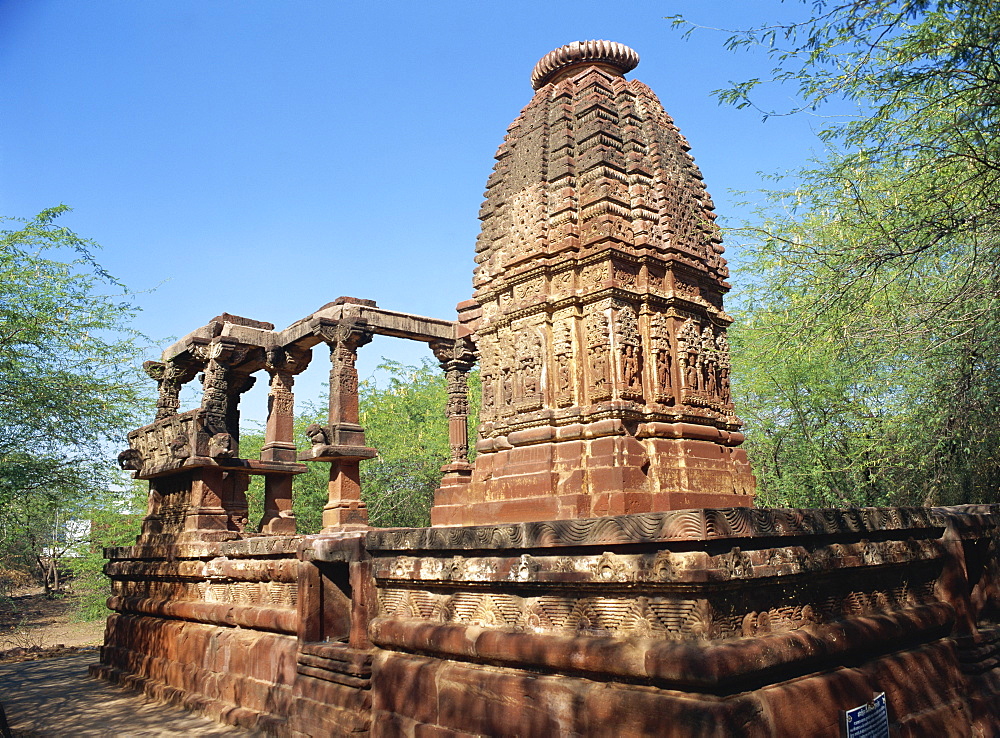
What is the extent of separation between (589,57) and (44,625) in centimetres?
2531

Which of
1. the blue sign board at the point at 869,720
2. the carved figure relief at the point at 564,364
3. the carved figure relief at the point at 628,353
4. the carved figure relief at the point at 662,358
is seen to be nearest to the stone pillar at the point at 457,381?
the carved figure relief at the point at 564,364

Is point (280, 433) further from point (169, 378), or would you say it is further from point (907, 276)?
point (907, 276)

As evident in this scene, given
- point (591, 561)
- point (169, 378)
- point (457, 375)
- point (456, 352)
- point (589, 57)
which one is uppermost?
point (589, 57)

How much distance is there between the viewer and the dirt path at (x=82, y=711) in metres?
6.46

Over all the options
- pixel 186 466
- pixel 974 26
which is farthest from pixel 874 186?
pixel 186 466

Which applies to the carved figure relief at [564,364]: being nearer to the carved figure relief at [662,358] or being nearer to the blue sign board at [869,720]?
the carved figure relief at [662,358]

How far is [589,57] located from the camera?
6770 mm

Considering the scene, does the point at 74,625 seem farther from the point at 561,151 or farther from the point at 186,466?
the point at 561,151

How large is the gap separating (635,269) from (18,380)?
10431 millimetres

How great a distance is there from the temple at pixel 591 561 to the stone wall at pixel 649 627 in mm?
15

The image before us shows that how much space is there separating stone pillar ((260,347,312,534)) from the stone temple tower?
209 inches

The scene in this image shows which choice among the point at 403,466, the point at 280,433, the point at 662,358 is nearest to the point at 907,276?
the point at 662,358

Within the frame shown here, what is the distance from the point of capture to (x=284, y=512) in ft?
36.3

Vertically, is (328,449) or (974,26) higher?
(974,26)
